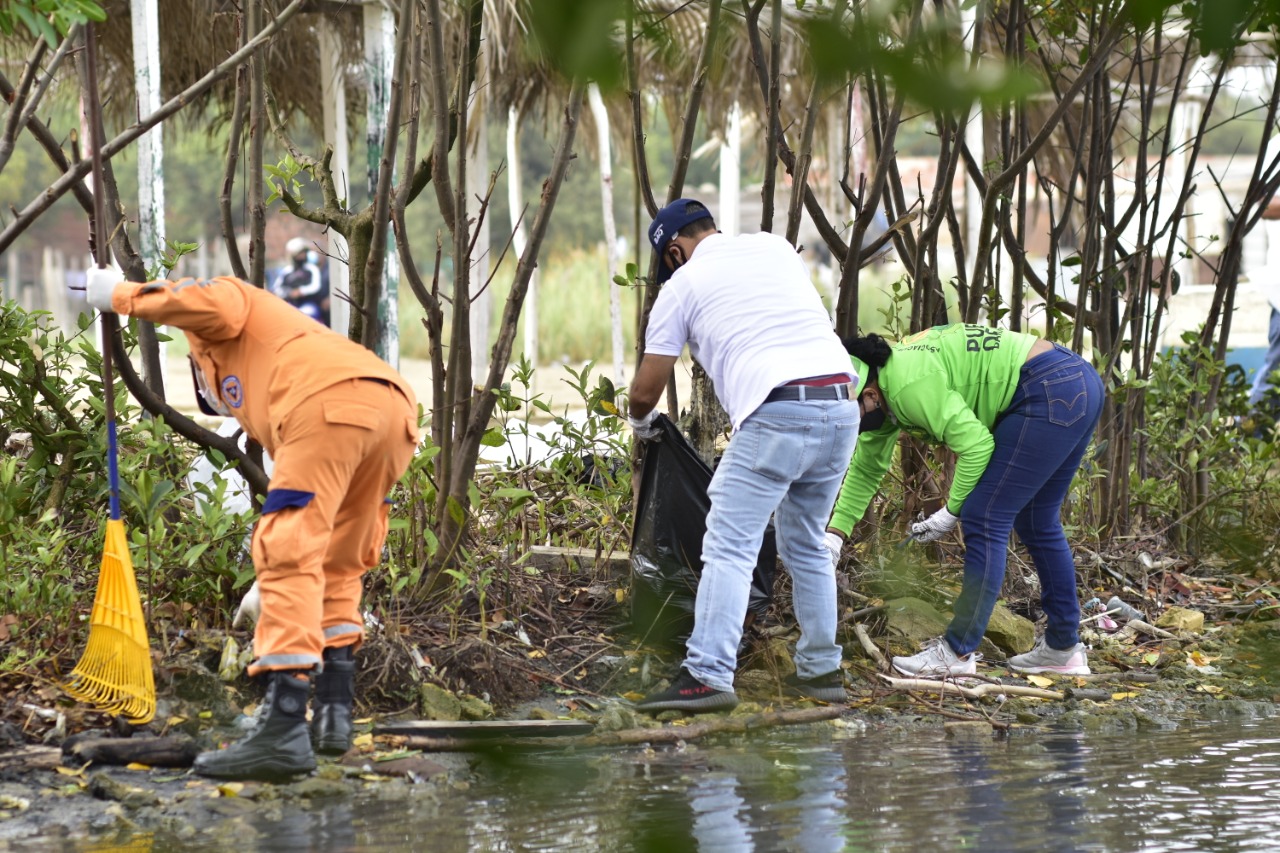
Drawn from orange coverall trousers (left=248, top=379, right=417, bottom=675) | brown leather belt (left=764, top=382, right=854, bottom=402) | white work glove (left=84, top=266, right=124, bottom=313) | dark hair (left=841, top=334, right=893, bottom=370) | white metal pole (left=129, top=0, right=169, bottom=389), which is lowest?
orange coverall trousers (left=248, top=379, right=417, bottom=675)

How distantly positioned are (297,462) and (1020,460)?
7.75 ft

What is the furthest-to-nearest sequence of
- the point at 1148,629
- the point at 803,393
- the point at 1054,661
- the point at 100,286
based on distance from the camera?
Result: the point at 1148,629 → the point at 1054,661 → the point at 803,393 → the point at 100,286

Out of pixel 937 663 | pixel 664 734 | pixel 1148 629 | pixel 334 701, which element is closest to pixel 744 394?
pixel 664 734

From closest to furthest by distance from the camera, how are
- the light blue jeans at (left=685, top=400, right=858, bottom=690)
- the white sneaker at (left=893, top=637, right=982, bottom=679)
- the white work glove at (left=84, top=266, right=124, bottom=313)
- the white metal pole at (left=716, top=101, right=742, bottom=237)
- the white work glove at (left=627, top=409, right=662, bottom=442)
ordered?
the white work glove at (left=84, top=266, right=124, bottom=313) → the light blue jeans at (left=685, top=400, right=858, bottom=690) → the white work glove at (left=627, top=409, right=662, bottom=442) → the white sneaker at (left=893, top=637, right=982, bottom=679) → the white metal pole at (left=716, top=101, right=742, bottom=237)

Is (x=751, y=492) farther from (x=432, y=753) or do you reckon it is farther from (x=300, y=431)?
(x=300, y=431)

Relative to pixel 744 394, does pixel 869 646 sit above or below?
below

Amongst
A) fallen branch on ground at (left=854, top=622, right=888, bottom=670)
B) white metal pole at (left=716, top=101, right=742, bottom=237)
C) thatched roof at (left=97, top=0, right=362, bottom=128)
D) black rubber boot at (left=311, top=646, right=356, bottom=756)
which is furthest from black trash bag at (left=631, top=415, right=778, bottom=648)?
white metal pole at (left=716, top=101, right=742, bottom=237)

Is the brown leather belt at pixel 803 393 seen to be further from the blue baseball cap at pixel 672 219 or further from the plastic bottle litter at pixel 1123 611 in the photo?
the plastic bottle litter at pixel 1123 611

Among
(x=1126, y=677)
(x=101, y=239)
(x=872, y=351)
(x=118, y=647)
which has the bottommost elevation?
(x=1126, y=677)

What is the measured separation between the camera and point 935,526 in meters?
5.00

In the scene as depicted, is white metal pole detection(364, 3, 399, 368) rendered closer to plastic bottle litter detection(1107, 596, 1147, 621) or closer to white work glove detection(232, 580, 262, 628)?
white work glove detection(232, 580, 262, 628)

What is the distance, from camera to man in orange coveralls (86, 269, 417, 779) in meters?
3.47

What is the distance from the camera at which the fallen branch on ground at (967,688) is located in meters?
4.63

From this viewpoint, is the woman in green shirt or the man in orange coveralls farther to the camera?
the woman in green shirt
